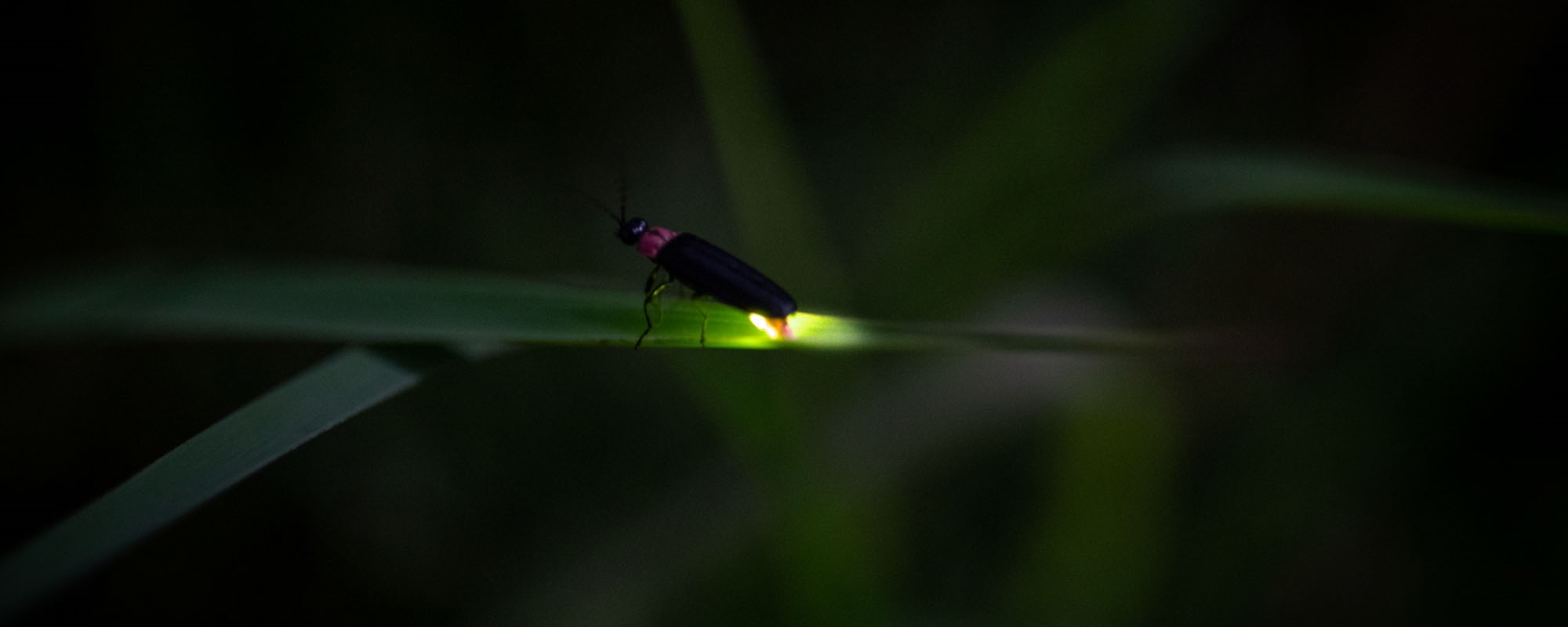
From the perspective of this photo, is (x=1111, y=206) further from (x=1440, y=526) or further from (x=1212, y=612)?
(x=1440, y=526)

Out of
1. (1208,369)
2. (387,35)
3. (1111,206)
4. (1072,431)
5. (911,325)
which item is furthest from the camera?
(1208,369)

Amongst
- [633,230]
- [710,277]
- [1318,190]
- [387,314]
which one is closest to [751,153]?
[633,230]

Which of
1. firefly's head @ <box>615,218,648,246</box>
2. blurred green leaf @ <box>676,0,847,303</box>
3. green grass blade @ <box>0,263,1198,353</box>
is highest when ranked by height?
blurred green leaf @ <box>676,0,847,303</box>

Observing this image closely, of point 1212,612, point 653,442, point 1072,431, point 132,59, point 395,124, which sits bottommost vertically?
point 1212,612

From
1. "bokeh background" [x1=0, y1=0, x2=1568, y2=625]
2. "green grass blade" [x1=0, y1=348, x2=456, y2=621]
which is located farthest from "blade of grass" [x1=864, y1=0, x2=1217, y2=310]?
"green grass blade" [x1=0, y1=348, x2=456, y2=621]

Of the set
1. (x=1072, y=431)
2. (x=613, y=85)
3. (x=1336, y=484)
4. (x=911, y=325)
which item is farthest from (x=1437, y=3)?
(x=613, y=85)

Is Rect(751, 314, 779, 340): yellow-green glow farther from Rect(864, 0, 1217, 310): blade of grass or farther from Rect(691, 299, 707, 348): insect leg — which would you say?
Rect(864, 0, 1217, 310): blade of grass
